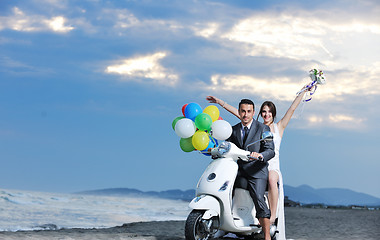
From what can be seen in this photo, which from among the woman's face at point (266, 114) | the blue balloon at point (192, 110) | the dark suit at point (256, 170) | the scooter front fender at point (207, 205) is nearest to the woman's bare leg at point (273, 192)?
the dark suit at point (256, 170)

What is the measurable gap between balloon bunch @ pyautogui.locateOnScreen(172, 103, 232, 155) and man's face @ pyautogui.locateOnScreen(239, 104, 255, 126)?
0.67 ft

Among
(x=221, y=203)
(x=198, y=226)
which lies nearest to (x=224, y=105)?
(x=221, y=203)

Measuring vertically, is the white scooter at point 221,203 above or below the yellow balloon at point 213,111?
below

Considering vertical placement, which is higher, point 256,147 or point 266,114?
point 266,114

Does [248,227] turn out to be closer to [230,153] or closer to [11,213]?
[230,153]

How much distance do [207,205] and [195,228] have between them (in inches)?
11.2

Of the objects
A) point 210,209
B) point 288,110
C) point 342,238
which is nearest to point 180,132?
point 210,209

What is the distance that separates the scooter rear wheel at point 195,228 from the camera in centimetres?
512

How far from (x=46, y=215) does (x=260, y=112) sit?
957 centimetres

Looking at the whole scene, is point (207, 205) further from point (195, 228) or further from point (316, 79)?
point (316, 79)

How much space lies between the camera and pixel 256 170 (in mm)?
5473

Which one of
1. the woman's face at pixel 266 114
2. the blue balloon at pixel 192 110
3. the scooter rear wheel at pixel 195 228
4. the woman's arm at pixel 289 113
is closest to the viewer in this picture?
the scooter rear wheel at pixel 195 228

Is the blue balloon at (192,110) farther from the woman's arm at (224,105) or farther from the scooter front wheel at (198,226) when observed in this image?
the scooter front wheel at (198,226)

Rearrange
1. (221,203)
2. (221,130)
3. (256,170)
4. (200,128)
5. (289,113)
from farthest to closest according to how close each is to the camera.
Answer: (289,113), (200,128), (221,130), (256,170), (221,203)
